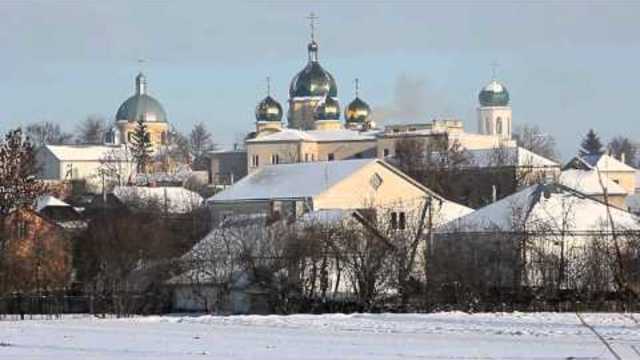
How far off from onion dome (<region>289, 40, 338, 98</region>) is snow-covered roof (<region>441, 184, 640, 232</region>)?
98276 millimetres

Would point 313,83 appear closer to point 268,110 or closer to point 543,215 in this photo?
point 268,110

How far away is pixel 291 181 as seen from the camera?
7394cm

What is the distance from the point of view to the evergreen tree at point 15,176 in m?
57.8

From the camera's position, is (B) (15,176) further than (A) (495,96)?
No

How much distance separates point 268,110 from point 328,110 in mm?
7695

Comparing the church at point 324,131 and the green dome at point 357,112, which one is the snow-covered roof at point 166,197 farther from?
the green dome at point 357,112

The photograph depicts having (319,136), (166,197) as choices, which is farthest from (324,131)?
(166,197)

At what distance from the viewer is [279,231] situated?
5153 cm

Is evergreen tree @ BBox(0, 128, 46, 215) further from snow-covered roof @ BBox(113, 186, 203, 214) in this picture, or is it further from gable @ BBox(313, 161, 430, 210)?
snow-covered roof @ BBox(113, 186, 203, 214)

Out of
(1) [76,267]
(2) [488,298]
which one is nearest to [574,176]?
(1) [76,267]

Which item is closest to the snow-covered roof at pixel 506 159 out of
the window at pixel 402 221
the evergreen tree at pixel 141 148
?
the evergreen tree at pixel 141 148

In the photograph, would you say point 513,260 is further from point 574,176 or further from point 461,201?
point 461,201

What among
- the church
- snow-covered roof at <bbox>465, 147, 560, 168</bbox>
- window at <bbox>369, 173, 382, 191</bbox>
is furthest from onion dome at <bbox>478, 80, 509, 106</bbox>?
window at <bbox>369, 173, 382, 191</bbox>

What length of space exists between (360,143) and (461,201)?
156ft
